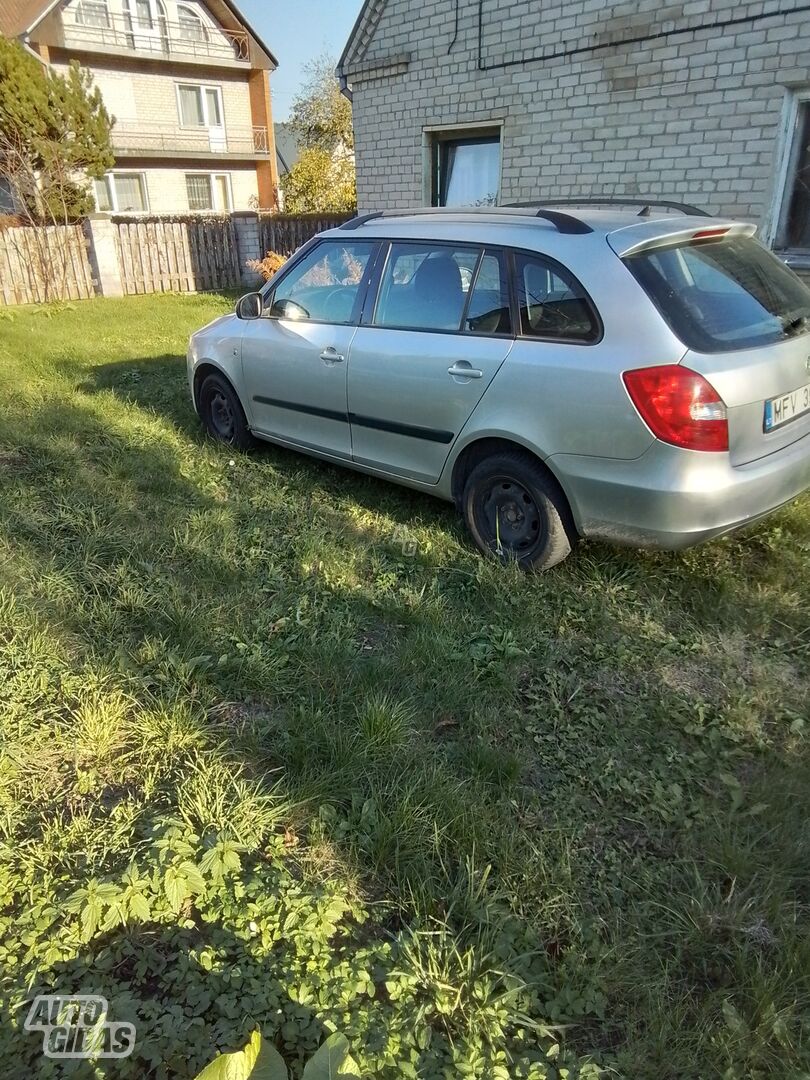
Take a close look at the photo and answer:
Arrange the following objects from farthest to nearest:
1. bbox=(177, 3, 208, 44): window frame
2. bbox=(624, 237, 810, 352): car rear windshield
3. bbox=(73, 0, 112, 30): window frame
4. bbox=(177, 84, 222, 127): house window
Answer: bbox=(177, 84, 222, 127): house window → bbox=(177, 3, 208, 44): window frame → bbox=(73, 0, 112, 30): window frame → bbox=(624, 237, 810, 352): car rear windshield

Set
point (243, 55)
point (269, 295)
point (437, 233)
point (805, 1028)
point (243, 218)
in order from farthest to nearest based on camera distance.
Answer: point (243, 55) < point (243, 218) < point (269, 295) < point (437, 233) < point (805, 1028)

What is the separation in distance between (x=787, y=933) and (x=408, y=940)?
102 cm

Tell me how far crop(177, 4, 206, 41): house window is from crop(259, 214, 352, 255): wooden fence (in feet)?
58.7

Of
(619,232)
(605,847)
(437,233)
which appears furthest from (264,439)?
(605,847)

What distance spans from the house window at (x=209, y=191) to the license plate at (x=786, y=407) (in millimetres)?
31147

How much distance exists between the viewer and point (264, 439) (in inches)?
205

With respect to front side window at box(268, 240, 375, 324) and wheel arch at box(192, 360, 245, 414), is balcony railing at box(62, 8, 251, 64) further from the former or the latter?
front side window at box(268, 240, 375, 324)

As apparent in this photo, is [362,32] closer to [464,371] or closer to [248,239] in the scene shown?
[248,239]

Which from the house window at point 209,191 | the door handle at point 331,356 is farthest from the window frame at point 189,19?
the door handle at point 331,356

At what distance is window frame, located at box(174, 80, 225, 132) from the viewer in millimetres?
28625

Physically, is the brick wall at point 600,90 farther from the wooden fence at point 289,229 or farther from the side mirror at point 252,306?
the wooden fence at point 289,229

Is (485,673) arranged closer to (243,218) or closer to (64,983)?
(64,983)

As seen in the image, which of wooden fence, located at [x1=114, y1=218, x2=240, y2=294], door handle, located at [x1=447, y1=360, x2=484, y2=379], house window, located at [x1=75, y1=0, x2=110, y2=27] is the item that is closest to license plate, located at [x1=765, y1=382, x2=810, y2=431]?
door handle, located at [x1=447, y1=360, x2=484, y2=379]

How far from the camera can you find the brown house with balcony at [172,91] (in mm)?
25234
